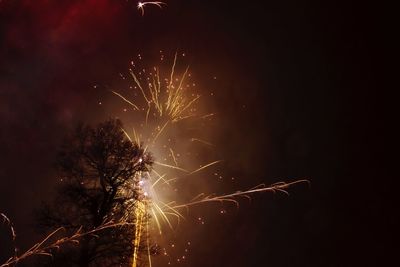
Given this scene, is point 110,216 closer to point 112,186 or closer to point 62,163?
point 112,186

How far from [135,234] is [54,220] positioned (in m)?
3.15

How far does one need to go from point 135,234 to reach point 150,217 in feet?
2.88

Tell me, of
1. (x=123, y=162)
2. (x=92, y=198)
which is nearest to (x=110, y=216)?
(x=92, y=198)

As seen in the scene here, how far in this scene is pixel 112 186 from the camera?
19422 millimetres

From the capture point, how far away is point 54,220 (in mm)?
19047

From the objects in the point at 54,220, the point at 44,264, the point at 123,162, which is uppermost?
the point at 123,162

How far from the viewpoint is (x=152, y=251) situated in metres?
20.0

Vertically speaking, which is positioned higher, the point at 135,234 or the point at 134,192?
the point at 134,192

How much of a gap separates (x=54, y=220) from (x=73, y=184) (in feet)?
5.03

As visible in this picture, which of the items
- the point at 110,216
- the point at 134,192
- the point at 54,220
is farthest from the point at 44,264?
the point at 134,192

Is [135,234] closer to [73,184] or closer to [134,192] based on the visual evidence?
[134,192]

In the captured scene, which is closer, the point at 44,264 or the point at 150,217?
the point at 44,264

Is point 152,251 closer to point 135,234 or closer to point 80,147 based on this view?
point 135,234

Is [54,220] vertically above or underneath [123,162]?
underneath
